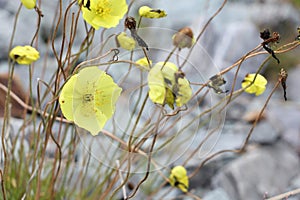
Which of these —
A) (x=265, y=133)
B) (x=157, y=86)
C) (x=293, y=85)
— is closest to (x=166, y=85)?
(x=157, y=86)

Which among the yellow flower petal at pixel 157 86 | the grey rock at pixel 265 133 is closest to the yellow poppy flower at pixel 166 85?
the yellow flower petal at pixel 157 86

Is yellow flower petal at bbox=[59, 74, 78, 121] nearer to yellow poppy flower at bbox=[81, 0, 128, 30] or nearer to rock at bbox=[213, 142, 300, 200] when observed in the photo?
yellow poppy flower at bbox=[81, 0, 128, 30]

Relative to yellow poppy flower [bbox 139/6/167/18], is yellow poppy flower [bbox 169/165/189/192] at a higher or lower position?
lower

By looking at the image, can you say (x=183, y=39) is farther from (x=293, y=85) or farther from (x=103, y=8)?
(x=293, y=85)

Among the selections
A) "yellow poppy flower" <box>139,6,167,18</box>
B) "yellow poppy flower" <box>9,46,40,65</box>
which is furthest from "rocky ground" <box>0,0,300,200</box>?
"yellow poppy flower" <box>9,46,40,65</box>

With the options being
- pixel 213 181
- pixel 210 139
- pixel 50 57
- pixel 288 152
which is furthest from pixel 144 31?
pixel 50 57

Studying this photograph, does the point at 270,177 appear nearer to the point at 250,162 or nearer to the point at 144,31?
the point at 250,162
